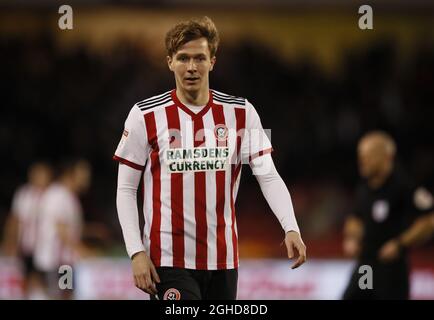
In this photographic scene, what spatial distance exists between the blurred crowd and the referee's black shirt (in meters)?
3.54

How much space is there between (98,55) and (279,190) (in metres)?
6.73

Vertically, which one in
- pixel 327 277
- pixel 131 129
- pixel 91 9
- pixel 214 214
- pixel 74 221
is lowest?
pixel 327 277

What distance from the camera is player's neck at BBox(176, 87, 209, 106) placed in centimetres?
314

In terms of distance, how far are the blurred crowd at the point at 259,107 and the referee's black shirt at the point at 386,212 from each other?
354 cm

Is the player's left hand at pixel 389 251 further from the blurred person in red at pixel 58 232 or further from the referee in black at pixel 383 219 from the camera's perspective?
the blurred person in red at pixel 58 232

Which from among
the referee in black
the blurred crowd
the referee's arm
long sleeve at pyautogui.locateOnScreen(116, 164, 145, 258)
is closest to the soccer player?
long sleeve at pyautogui.locateOnScreen(116, 164, 145, 258)

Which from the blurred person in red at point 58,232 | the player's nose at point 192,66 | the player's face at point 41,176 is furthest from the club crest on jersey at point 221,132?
the player's face at point 41,176

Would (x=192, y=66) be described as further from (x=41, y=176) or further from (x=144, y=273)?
(x=41, y=176)

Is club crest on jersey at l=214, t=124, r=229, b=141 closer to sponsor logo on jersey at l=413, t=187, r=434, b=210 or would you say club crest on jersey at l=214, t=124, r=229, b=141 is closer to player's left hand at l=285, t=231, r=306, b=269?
player's left hand at l=285, t=231, r=306, b=269

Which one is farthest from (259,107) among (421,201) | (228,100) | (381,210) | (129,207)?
(129,207)

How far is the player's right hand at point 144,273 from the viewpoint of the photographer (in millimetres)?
2908

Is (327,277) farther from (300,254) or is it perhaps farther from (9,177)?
(300,254)

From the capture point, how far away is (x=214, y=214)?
121 inches
